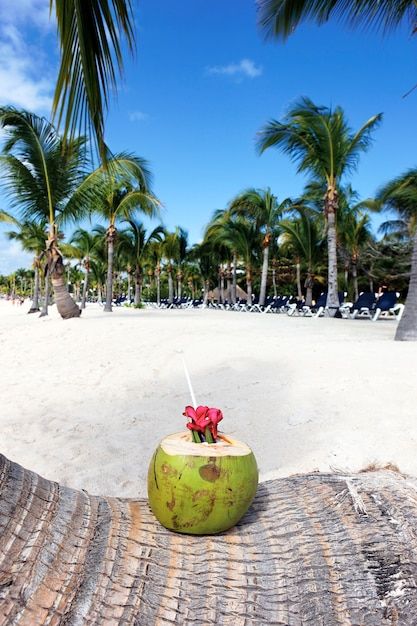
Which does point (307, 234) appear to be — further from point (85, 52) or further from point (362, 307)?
point (85, 52)

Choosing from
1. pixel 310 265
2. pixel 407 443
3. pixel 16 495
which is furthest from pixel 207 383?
pixel 310 265

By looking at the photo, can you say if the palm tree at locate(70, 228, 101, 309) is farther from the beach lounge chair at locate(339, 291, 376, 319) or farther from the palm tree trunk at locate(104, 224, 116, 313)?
the beach lounge chair at locate(339, 291, 376, 319)

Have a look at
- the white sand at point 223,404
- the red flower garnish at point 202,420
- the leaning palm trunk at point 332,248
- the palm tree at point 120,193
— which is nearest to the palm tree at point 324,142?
the leaning palm trunk at point 332,248

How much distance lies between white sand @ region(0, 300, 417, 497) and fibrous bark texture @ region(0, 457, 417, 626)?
97 centimetres

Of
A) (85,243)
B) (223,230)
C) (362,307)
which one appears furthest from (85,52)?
(85,243)

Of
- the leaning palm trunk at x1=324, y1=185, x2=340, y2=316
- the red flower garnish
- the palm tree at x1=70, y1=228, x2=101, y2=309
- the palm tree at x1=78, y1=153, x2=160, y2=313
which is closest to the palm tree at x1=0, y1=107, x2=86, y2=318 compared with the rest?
the palm tree at x1=78, y1=153, x2=160, y2=313

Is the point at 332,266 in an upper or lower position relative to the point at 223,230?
lower

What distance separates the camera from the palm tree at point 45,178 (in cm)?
1134

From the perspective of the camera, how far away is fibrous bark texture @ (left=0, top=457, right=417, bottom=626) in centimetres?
93

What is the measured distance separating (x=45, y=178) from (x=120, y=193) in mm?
5536

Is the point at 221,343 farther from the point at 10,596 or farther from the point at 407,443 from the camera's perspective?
the point at 10,596

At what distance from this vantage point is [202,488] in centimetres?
122

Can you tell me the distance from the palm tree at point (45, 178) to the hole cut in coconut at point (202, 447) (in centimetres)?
1129

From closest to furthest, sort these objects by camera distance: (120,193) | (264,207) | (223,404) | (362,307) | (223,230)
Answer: (223,404)
(362,307)
(120,193)
(264,207)
(223,230)
